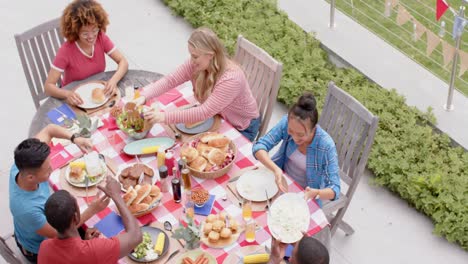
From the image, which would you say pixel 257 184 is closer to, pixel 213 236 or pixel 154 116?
pixel 213 236

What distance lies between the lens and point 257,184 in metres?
3.96

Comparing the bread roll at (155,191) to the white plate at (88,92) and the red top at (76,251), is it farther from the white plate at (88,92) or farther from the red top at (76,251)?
the white plate at (88,92)

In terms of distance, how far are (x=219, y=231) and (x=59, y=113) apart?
1.73m

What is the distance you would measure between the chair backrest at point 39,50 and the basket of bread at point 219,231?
233cm

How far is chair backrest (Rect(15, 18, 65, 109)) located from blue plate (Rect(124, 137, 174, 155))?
1.39 m

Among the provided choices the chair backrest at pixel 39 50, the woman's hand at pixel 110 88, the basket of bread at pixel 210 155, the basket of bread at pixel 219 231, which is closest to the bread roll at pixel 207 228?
the basket of bread at pixel 219 231

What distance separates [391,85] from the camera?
6.02 m

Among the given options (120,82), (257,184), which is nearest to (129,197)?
(257,184)

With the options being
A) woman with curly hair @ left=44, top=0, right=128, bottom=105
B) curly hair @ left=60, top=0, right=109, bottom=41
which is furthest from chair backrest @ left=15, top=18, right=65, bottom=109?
curly hair @ left=60, top=0, right=109, bottom=41

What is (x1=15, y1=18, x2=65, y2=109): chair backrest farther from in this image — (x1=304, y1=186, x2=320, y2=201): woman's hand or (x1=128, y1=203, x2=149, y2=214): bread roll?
(x1=304, y1=186, x2=320, y2=201): woman's hand

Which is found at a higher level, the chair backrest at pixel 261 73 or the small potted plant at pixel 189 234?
the chair backrest at pixel 261 73

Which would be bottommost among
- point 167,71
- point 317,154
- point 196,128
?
point 167,71

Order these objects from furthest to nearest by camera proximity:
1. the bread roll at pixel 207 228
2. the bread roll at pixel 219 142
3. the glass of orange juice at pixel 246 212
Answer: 1. the bread roll at pixel 219 142
2. the glass of orange juice at pixel 246 212
3. the bread roll at pixel 207 228

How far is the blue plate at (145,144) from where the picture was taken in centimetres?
423
